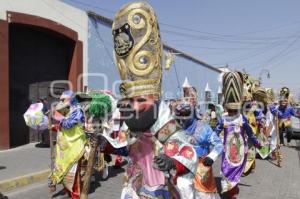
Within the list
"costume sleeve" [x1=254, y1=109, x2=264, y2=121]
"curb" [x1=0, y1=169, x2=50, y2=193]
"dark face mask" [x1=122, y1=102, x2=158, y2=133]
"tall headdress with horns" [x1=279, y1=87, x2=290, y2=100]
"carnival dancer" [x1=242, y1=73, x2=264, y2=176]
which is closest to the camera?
"dark face mask" [x1=122, y1=102, x2=158, y2=133]

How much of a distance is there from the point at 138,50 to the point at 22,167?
663cm

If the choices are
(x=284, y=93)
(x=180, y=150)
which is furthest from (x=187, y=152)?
(x=284, y=93)

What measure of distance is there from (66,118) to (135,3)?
142 inches

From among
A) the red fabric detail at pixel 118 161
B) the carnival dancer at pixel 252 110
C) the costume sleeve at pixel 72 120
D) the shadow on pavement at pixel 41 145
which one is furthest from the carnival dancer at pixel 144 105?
the shadow on pavement at pixel 41 145

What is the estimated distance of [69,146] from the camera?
23.6ft

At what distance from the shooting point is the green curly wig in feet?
22.0

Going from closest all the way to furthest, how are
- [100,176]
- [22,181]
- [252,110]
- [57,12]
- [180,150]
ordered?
[180,150], [22,181], [100,176], [252,110], [57,12]

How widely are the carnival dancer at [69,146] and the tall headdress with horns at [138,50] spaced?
11.1ft

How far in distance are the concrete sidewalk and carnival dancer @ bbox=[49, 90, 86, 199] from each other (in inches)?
48.8

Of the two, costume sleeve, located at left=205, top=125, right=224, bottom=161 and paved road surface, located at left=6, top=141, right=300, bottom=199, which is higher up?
costume sleeve, located at left=205, top=125, right=224, bottom=161

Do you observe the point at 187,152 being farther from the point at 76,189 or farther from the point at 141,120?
the point at 76,189

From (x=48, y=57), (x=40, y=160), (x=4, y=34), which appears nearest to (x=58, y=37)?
(x=48, y=57)

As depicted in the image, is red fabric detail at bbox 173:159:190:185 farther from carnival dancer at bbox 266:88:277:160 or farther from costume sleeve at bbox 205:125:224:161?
carnival dancer at bbox 266:88:277:160

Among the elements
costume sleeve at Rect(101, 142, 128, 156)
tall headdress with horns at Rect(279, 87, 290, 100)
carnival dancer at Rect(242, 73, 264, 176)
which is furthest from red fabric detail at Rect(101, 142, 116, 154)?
tall headdress with horns at Rect(279, 87, 290, 100)
